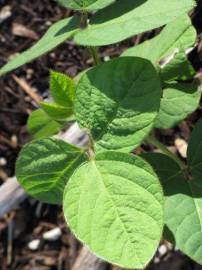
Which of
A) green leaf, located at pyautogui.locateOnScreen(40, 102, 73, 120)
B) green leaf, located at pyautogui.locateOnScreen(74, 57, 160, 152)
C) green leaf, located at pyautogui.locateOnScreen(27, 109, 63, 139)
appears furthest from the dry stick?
green leaf, located at pyautogui.locateOnScreen(74, 57, 160, 152)

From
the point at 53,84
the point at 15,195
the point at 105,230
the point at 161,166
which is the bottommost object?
the point at 15,195

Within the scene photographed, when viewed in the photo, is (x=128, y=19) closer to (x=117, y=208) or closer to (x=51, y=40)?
(x=51, y=40)

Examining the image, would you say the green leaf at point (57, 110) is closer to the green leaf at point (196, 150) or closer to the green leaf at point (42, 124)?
the green leaf at point (42, 124)

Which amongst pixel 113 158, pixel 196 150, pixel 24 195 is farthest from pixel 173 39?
pixel 24 195

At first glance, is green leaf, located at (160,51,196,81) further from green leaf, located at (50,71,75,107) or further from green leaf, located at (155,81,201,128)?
green leaf, located at (50,71,75,107)

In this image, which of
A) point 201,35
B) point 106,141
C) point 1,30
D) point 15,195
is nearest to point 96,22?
point 106,141

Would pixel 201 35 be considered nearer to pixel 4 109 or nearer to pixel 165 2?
pixel 165 2
